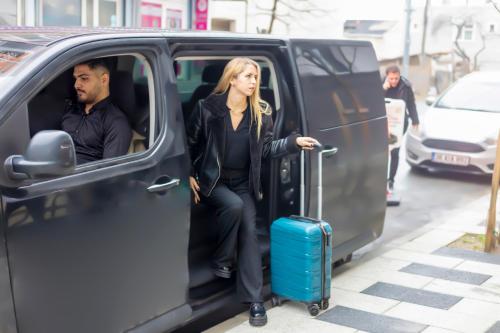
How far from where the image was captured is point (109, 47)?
3.77 metres

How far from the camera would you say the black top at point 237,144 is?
491 centimetres

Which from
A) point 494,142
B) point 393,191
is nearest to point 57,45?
point 393,191

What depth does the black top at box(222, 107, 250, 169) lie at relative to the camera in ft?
16.1

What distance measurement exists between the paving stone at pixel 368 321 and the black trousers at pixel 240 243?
1.89 ft

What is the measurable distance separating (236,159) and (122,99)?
3.10 feet

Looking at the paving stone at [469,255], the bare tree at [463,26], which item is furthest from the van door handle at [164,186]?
the bare tree at [463,26]

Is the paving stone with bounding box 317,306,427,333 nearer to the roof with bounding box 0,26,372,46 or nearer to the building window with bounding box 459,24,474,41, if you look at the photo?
the roof with bounding box 0,26,372,46

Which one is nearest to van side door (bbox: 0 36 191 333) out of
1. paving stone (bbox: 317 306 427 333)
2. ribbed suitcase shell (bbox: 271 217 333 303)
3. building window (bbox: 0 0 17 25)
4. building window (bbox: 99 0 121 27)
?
ribbed suitcase shell (bbox: 271 217 333 303)

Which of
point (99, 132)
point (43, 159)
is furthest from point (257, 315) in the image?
point (43, 159)

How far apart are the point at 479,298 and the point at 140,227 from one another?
3.02 metres

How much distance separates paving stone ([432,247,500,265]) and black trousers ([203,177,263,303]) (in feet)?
9.10

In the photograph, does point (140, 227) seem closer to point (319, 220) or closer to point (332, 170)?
point (319, 220)

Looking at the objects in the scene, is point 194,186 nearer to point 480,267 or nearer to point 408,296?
point 408,296

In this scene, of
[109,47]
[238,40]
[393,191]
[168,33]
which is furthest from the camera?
[393,191]
